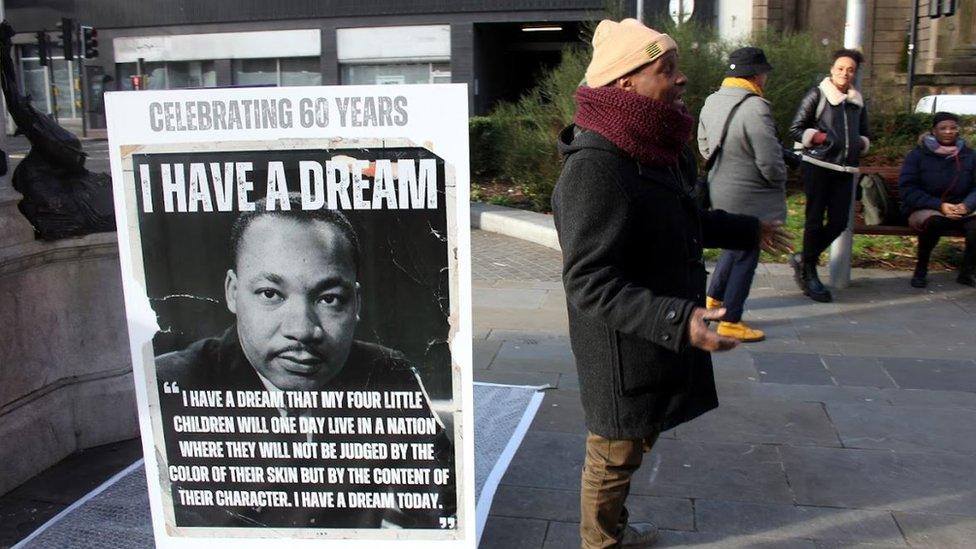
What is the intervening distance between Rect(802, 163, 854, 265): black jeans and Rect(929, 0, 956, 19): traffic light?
15.3m

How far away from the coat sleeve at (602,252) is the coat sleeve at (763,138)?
3329 mm

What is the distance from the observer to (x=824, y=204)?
6969 millimetres

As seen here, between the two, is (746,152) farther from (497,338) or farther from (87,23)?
(87,23)

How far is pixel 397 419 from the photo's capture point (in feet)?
9.14

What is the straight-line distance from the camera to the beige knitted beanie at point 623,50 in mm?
2600

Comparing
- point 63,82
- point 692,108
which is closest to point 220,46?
point 63,82

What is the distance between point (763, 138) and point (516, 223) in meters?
4.37

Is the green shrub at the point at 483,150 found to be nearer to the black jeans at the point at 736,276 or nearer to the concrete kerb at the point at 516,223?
the concrete kerb at the point at 516,223

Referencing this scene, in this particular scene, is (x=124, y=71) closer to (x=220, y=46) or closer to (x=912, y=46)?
(x=220, y=46)

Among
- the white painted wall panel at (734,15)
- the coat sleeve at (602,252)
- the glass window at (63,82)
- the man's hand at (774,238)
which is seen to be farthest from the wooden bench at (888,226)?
the glass window at (63,82)

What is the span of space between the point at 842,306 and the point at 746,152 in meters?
1.92

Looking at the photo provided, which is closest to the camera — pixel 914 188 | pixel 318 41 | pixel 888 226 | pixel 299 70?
pixel 914 188

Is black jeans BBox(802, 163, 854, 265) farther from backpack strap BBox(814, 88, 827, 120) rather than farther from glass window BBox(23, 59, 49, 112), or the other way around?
glass window BBox(23, 59, 49, 112)

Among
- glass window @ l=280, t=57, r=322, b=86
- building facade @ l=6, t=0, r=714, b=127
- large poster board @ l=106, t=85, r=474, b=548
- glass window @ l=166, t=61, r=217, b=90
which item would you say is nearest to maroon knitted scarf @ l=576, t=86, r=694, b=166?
large poster board @ l=106, t=85, r=474, b=548
